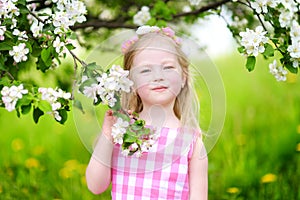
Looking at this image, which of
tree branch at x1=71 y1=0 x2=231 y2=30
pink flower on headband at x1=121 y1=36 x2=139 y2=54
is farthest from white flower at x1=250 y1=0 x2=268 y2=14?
tree branch at x1=71 y1=0 x2=231 y2=30

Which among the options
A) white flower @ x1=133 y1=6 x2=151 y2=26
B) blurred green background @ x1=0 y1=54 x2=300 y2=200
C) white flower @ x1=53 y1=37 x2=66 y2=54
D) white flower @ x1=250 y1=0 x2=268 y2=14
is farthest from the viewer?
blurred green background @ x1=0 y1=54 x2=300 y2=200

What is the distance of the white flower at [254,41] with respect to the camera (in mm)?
2055

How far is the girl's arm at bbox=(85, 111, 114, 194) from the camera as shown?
2010mm

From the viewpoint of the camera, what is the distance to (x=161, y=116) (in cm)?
209

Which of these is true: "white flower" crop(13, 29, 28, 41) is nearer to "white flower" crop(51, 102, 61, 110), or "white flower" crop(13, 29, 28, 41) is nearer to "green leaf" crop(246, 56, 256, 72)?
"white flower" crop(51, 102, 61, 110)

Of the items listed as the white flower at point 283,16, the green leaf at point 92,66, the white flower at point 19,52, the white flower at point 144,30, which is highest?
the white flower at point 283,16

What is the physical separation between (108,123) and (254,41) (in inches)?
20.8

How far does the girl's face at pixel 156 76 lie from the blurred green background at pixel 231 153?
1.33 m

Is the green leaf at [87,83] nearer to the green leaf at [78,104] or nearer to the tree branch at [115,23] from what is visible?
the green leaf at [78,104]

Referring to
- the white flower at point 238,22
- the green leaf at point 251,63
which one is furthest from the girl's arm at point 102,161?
the white flower at point 238,22

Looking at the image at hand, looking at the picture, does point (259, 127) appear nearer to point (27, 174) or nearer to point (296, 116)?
point (296, 116)

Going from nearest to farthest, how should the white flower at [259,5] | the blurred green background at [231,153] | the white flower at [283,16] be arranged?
the white flower at [259,5]
the white flower at [283,16]
the blurred green background at [231,153]

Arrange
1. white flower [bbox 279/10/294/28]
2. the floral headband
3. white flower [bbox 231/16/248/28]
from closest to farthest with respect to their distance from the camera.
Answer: the floral headband < white flower [bbox 279/10/294/28] < white flower [bbox 231/16/248/28]

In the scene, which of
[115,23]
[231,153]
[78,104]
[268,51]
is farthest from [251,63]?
[231,153]
